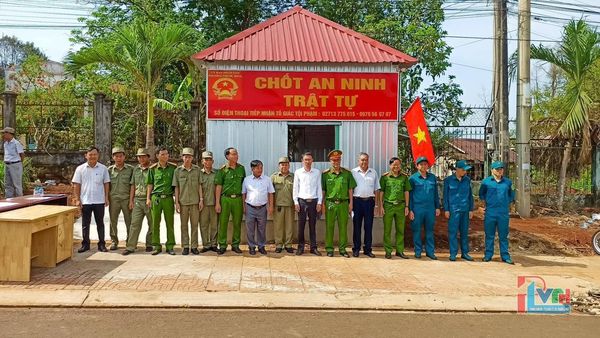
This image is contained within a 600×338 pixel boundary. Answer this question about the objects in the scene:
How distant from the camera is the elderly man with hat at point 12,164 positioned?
1059 cm

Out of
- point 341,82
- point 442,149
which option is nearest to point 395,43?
point 442,149

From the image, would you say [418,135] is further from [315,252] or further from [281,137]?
[315,252]

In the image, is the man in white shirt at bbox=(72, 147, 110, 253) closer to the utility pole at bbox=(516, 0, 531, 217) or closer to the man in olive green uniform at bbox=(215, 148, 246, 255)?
the man in olive green uniform at bbox=(215, 148, 246, 255)

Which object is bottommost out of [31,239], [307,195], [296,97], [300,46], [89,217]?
[31,239]

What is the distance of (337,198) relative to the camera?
8828mm

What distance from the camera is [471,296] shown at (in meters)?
6.73

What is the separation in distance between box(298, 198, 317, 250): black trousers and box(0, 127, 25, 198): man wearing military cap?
5984mm

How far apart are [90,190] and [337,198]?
401cm

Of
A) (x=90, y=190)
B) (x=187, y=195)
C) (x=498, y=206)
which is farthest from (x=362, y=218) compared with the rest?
(x=90, y=190)

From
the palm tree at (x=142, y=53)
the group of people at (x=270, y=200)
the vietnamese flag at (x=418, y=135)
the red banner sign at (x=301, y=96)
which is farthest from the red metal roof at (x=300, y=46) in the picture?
the palm tree at (x=142, y=53)

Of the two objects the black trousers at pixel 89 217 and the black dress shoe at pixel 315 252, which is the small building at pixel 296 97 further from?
the black trousers at pixel 89 217

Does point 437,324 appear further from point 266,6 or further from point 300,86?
point 266,6

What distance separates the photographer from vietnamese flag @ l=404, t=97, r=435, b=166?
9711mm

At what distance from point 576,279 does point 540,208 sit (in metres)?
6.26
